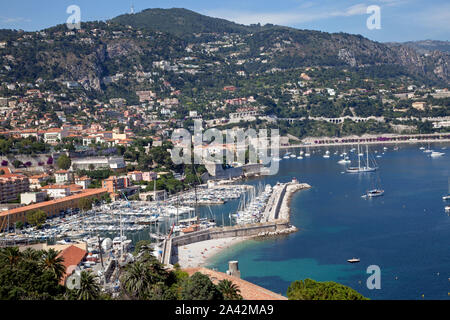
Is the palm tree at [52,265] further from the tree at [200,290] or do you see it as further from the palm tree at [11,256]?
the tree at [200,290]

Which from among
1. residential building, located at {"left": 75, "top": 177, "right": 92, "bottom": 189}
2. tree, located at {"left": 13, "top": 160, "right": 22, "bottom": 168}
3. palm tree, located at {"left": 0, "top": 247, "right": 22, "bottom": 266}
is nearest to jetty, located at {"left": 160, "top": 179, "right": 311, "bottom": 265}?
palm tree, located at {"left": 0, "top": 247, "right": 22, "bottom": 266}

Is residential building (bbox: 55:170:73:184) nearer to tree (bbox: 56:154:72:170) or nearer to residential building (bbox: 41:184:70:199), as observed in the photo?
tree (bbox: 56:154:72:170)

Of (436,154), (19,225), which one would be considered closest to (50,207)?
(19,225)

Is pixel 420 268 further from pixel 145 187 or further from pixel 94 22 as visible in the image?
pixel 94 22

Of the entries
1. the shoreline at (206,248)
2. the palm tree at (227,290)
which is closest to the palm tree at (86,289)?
the palm tree at (227,290)

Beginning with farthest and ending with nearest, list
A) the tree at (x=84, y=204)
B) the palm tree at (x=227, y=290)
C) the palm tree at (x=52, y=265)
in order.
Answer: the tree at (x=84, y=204)
the palm tree at (x=52, y=265)
the palm tree at (x=227, y=290)

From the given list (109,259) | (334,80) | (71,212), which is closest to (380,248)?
(109,259)

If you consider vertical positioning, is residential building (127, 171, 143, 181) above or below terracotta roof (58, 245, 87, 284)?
above
